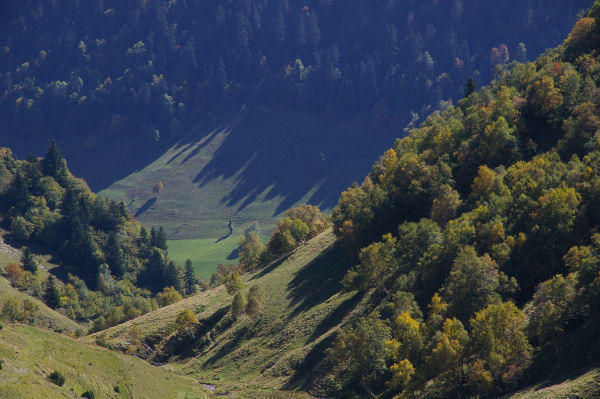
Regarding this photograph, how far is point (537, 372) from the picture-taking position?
248 ft

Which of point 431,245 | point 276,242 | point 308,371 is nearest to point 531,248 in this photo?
point 431,245

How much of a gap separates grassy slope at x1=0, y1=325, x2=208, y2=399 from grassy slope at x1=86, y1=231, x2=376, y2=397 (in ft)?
68.1

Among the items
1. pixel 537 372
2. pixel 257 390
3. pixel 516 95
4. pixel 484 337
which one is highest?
pixel 516 95

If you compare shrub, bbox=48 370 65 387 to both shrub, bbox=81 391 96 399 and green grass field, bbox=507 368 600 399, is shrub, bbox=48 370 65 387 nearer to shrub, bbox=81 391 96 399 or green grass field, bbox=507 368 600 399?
shrub, bbox=81 391 96 399

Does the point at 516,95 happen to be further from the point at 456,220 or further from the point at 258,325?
the point at 258,325

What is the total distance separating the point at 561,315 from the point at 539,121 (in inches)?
3271

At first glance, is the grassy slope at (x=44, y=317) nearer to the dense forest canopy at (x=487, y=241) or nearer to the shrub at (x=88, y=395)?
the dense forest canopy at (x=487, y=241)

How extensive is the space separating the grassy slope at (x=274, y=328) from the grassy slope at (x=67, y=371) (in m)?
20.7

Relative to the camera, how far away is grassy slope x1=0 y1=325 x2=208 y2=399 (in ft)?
218

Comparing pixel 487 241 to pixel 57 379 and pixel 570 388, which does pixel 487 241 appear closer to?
pixel 570 388

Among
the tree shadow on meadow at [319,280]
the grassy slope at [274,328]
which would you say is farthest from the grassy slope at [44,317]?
the tree shadow on meadow at [319,280]

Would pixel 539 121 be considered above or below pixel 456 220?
above

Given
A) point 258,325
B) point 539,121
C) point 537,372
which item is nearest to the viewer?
point 537,372

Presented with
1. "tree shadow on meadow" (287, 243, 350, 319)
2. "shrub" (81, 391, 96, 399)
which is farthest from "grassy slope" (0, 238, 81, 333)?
"shrub" (81, 391, 96, 399)
